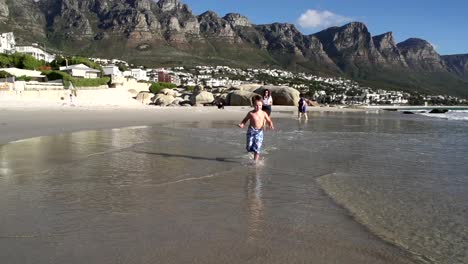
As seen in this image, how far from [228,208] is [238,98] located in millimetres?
48064

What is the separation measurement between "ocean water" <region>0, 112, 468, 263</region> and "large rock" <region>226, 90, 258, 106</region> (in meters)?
42.3

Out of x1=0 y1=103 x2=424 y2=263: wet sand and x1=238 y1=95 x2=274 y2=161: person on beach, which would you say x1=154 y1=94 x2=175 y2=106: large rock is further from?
x1=0 y1=103 x2=424 y2=263: wet sand

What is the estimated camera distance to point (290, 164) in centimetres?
883

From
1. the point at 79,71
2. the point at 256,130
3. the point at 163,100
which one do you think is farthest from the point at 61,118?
the point at 79,71

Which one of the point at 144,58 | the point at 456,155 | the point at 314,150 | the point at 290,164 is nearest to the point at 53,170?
the point at 290,164

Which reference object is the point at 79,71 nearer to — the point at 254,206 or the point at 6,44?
the point at 6,44

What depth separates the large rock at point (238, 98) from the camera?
52.2 meters

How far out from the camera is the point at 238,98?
53125mm

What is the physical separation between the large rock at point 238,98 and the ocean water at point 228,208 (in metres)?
42.3

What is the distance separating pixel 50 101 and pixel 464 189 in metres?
36.4

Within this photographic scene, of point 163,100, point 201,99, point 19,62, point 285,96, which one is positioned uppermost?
point 19,62

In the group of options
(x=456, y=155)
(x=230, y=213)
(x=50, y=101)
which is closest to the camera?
(x=230, y=213)

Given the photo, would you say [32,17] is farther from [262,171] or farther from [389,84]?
[262,171]

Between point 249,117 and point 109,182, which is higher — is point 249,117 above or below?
above
